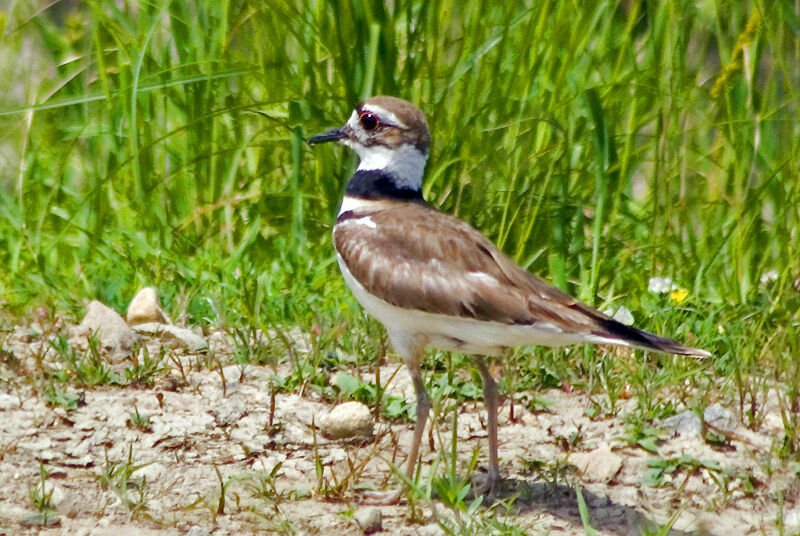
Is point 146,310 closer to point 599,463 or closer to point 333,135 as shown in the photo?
point 333,135

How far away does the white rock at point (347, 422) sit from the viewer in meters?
4.26

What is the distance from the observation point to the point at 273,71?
5766 mm

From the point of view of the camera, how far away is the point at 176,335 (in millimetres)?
4926

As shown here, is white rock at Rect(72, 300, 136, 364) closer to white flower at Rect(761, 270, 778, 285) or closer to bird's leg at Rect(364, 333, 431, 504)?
bird's leg at Rect(364, 333, 431, 504)

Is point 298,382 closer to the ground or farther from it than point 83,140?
closer to the ground

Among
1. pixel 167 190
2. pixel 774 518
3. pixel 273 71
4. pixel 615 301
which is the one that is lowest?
pixel 774 518

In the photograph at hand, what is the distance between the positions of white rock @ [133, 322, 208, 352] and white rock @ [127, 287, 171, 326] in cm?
9

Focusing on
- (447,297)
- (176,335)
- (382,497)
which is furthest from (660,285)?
(176,335)

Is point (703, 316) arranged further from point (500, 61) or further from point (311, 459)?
point (311, 459)

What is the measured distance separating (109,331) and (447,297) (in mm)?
1681

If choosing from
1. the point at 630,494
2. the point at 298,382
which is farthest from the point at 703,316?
the point at 298,382

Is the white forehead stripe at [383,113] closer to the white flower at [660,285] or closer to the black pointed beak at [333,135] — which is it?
the black pointed beak at [333,135]

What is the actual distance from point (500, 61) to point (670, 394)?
1.75 m

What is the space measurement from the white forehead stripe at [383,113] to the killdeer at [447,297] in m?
0.28
